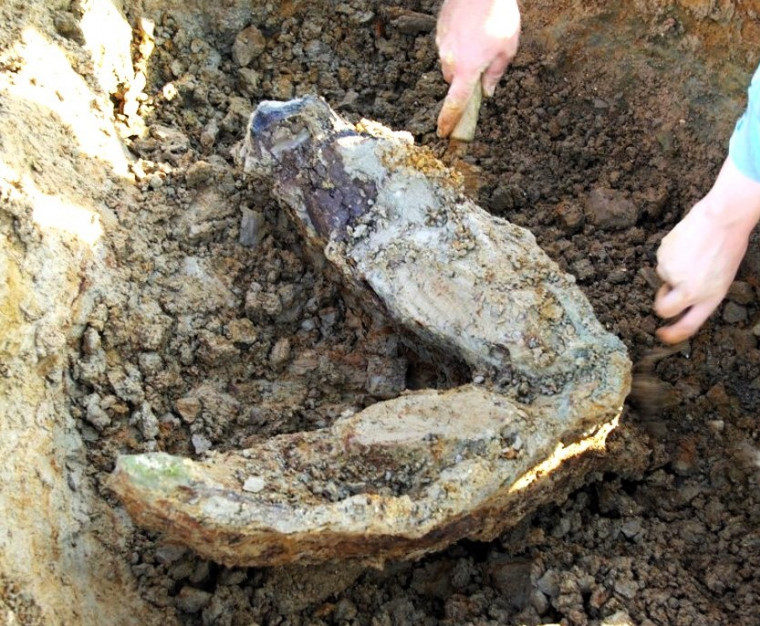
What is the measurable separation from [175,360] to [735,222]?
150cm

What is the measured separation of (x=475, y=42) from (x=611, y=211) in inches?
30.7

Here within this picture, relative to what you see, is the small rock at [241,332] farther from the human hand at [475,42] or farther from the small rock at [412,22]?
the small rock at [412,22]

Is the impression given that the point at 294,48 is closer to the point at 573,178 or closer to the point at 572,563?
the point at 573,178

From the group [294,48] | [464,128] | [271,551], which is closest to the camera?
[271,551]

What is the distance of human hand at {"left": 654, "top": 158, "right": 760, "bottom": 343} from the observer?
1.98 metres

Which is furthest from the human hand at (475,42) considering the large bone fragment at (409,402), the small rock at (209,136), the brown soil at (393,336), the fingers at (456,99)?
the small rock at (209,136)

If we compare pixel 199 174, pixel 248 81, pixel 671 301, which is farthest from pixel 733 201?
pixel 248 81

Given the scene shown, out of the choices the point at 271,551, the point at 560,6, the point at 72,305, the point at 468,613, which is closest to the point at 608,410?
the point at 468,613

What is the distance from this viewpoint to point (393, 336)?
8.04 feet

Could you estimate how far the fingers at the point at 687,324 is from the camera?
2.26 m

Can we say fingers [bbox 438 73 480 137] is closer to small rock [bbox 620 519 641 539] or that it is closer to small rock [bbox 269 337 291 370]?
small rock [bbox 269 337 291 370]

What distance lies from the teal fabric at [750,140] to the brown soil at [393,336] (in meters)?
0.74

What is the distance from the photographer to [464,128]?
264cm

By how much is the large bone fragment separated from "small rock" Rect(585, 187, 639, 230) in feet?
1.90
